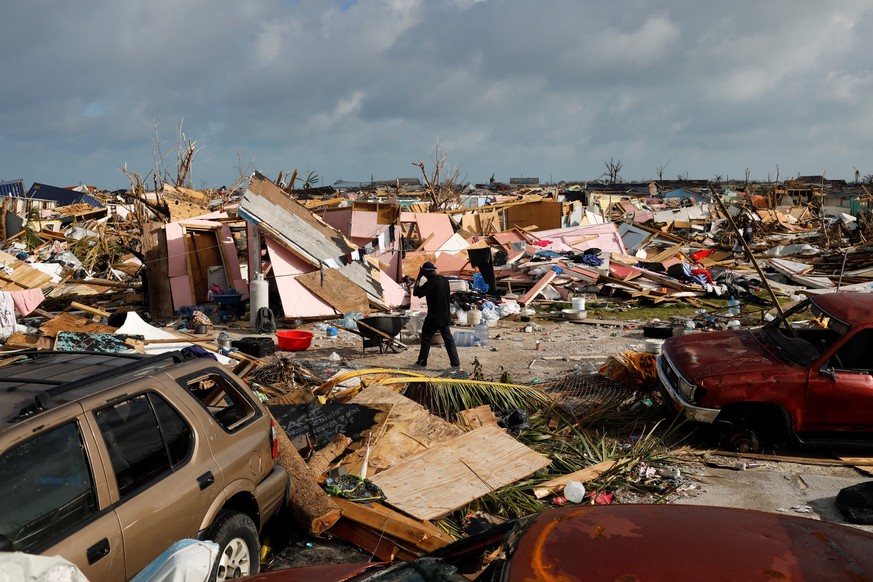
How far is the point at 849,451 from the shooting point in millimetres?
6848

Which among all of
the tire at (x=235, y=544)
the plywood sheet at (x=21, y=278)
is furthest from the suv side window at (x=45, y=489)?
the plywood sheet at (x=21, y=278)

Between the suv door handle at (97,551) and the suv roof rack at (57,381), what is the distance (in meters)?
0.66

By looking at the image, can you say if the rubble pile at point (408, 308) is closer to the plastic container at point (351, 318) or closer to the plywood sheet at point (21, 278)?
the plywood sheet at point (21, 278)

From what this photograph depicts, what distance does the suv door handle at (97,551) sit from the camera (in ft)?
9.87

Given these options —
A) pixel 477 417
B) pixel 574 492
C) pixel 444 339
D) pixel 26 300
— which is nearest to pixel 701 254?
pixel 444 339

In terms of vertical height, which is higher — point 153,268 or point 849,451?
point 153,268

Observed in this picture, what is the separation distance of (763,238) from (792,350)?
26.6 metres

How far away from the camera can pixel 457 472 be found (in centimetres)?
576

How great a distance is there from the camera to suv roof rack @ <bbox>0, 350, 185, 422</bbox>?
3.15 m

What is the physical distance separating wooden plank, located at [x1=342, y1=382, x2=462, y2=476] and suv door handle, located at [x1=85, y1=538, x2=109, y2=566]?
9.07 feet

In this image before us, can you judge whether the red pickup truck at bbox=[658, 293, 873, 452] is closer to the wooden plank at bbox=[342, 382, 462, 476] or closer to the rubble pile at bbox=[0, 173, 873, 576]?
the rubble pile at bbox=[0, 173, 873, 576]

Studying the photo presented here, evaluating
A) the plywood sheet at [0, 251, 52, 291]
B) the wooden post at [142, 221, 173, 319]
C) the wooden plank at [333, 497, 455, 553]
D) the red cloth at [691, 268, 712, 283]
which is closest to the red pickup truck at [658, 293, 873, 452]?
the wooden plank at [333, 497, 455, 553]

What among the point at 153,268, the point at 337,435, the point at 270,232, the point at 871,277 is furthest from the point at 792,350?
the point at 871,277

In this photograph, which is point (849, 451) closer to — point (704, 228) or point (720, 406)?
point (720, 406)
